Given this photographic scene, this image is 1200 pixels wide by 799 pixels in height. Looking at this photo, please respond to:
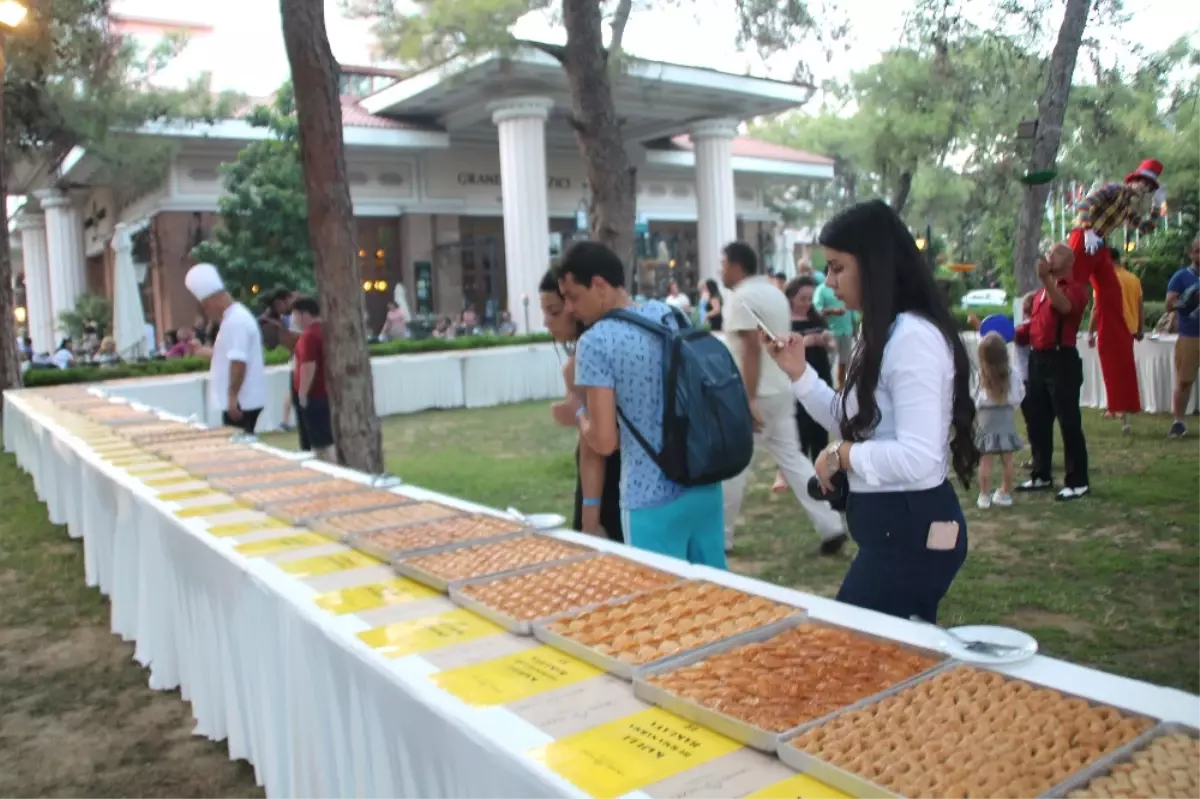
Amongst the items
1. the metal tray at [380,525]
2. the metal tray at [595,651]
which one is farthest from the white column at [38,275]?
the metal tray at [595,651]

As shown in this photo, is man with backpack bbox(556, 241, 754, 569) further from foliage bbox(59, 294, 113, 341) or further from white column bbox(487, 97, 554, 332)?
foliage bbox(59, 294, 113, 341)

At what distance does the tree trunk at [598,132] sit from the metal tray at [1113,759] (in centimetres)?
636

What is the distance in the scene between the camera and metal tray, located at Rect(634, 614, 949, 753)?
133cm

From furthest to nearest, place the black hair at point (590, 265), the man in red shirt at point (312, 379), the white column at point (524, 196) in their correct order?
the white column at point (524, 196) → the man in red shirt at point (312, 379) → the black hair at point (590, 265)

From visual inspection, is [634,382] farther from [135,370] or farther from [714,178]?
[714,178]

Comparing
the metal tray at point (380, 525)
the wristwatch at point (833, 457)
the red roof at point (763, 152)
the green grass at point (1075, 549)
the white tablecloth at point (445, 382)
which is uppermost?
the red roof at point (763, 152)

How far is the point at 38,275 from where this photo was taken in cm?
2681

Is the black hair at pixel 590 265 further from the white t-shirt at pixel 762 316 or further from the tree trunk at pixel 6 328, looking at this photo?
the tree trunk at pixel 6 328

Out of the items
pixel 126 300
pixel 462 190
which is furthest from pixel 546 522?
pixel 462 190

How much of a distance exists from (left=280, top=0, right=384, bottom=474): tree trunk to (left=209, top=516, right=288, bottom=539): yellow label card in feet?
9.31

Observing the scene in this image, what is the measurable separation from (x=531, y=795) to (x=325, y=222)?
4.76 meters

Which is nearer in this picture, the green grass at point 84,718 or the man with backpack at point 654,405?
the man with backpack at point 654,405

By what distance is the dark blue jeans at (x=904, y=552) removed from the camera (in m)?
1.96

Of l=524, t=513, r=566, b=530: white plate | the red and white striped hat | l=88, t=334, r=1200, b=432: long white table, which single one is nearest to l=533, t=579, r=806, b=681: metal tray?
l=524, t=513, r=566, b=530: white plate
